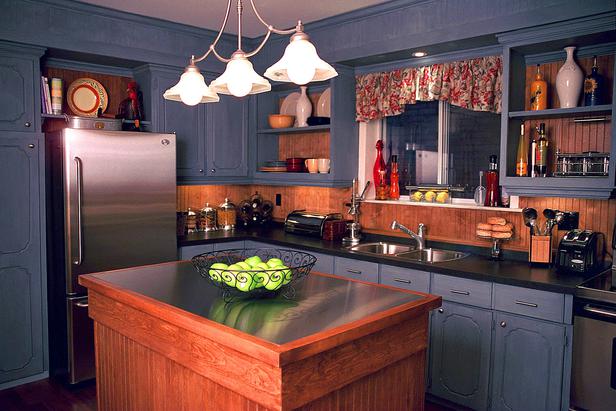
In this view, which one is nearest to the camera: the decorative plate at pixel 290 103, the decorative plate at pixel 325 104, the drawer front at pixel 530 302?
the drawer front at pixel 530 302

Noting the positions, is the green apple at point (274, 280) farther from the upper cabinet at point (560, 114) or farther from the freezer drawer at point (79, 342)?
the freezer drawer at point (79, 342)

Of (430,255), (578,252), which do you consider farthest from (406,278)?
(578,252)

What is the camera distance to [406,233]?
398 centimetres

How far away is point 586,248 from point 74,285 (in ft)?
10.5

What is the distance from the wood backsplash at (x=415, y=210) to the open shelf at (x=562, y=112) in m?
0.52

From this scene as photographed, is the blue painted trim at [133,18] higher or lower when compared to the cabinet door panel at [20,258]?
higher

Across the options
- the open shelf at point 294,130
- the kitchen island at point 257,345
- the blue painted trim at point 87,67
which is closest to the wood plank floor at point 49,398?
the kitchen island at point 257,345

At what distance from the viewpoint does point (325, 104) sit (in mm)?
4617

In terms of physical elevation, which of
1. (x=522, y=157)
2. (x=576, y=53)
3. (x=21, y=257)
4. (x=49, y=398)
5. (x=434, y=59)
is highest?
(x=434, y=59)

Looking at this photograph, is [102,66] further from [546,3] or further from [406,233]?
[546,3]

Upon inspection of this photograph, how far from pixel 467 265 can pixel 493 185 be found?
2.18ft

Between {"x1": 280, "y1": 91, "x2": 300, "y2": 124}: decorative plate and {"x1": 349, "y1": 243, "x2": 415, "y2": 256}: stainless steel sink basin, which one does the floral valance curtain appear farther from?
{"x1": 349, "y1": 243, "x2": 415, "y2": 256}: stainless steel sink basin

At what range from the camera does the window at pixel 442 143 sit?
381cm

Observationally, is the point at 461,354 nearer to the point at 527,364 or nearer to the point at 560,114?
the point at 527,364
